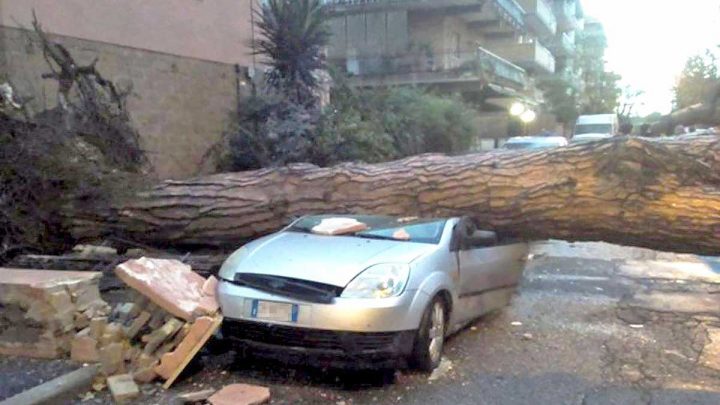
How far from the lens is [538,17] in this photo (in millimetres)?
40125

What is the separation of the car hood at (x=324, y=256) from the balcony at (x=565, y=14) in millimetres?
51356

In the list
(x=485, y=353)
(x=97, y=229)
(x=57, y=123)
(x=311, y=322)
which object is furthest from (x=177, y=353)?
(x=57, y=123)

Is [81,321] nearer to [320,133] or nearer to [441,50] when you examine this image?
[320,133]

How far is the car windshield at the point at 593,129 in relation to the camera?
33.4 meters

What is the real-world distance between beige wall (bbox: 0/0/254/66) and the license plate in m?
7.27

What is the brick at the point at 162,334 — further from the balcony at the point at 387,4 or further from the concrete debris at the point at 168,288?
the balcony at the point at 387,4

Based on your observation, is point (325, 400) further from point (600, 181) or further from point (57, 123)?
point (57, 123)

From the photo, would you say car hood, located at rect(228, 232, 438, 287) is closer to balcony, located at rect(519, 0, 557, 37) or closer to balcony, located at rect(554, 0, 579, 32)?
balcony, located at rect(519, 0, 557, 37)

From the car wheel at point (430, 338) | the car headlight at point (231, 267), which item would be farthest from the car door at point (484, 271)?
the car headlight at point (231, 267)

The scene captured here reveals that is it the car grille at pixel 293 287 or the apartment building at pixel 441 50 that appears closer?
the car grille at pixel 293 287

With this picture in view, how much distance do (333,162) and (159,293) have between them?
8.10 metres

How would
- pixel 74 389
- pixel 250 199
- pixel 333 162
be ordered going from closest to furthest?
pixel 74 389 → pixel 250 199 → pixel 333 162

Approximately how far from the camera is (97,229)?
732 cm

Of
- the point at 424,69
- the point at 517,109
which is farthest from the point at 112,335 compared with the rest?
the point at 517,109
